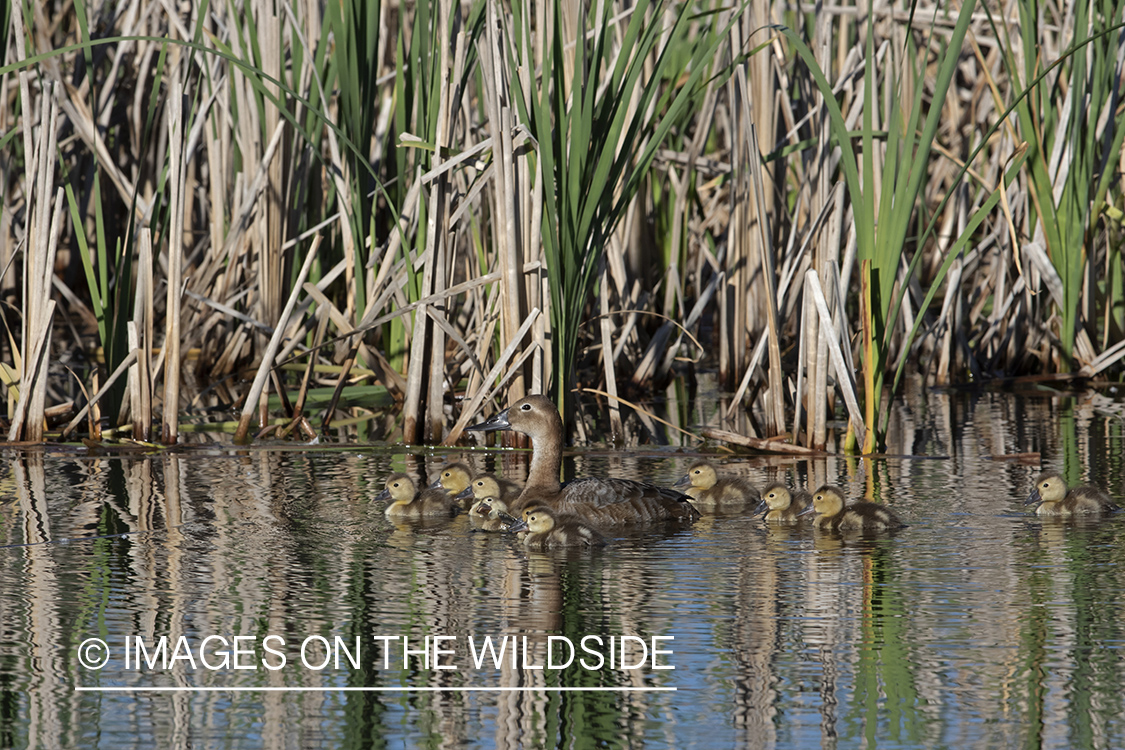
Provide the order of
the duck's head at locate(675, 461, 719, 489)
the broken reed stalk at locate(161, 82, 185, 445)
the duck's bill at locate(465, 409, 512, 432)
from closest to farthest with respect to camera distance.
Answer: the duck's head at locate(675, 461, 719, 489)
the duck's bill at locate(465, 409, 512, 432)
the broken reed stalk at locate(161, 82, 185, 445)

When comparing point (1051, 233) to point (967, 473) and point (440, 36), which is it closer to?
point (967, 473)

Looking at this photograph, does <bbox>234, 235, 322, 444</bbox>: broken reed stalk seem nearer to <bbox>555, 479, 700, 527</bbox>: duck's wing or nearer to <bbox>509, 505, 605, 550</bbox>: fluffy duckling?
<bbox>555, 479, 700, 527</bbox>: duck's wing

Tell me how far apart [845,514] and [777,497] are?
30 cm

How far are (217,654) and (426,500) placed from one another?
207cm

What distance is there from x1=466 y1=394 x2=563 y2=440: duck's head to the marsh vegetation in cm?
54

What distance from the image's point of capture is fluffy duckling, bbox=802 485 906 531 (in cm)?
575

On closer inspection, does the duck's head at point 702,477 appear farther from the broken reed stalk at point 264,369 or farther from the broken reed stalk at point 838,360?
the broken reed stalk at point 264,369

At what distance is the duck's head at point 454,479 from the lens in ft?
21.5

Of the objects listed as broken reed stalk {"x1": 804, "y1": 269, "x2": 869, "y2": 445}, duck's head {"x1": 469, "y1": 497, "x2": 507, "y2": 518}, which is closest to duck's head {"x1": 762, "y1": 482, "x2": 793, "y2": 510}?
duck's head {"x1": 469, "y1": 497, "x2": 507, "y2": 518}

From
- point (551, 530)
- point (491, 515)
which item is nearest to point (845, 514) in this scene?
point (551, 530)

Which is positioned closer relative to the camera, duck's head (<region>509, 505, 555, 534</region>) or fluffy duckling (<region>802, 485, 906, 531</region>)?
duck's head (<region>509, 505, 555, 534</region>)

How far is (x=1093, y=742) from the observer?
349 centimetres

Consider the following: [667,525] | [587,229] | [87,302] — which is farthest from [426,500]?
[87,302]

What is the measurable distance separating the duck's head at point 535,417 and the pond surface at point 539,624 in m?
0.60
